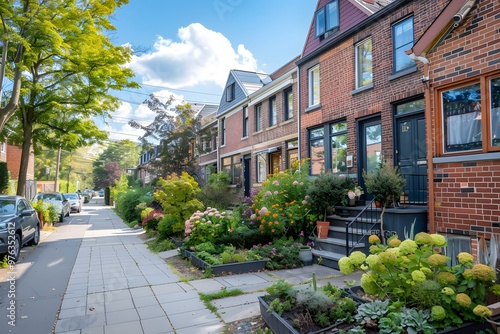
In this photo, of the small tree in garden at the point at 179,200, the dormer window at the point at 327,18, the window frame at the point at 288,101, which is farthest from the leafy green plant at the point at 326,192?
the window frame at the point at 288,101

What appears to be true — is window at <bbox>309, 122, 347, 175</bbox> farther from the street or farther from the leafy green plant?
the street

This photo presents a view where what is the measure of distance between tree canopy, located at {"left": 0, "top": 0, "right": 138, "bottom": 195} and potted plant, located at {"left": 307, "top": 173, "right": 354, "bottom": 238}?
9422 millimetres

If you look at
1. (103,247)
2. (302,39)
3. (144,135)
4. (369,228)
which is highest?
(302,39)

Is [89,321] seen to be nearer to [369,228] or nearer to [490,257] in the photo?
[490,257]

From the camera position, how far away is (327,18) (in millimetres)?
11391

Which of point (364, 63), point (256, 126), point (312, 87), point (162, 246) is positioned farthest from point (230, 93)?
point (162, 246)

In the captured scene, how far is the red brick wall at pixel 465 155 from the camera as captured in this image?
5.18m

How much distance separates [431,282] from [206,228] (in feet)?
19.2

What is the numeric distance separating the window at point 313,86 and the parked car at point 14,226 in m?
9.53

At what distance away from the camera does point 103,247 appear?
10.3 meters

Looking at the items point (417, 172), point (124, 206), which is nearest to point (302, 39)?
point (417, 172)

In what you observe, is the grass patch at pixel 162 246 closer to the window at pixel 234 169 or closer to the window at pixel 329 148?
the window at pixel 329 148

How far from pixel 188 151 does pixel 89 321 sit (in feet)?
50.0

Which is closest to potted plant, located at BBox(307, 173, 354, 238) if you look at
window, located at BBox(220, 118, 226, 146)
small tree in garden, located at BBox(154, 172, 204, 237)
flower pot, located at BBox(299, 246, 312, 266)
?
flower pot, located at BBox(299, 246, 312, 266)
